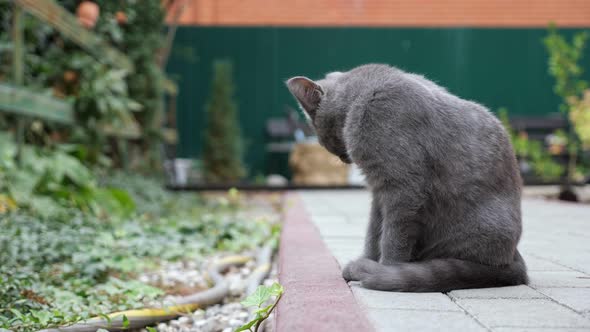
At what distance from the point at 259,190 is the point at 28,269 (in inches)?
248

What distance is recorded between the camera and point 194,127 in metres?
13.2

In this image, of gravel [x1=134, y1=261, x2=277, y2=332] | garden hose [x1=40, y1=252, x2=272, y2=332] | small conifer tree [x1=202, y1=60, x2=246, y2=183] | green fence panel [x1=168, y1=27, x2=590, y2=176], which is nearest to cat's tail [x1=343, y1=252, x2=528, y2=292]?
gravel [x1=134, y1=261, x2=277, y2=332]

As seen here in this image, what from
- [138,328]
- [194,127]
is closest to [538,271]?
[138,328]

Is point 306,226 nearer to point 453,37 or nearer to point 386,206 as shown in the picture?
point 386,206

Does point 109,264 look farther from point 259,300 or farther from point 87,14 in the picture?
point 87,14

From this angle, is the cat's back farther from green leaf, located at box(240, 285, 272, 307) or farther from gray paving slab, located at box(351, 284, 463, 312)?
green leaf, located at box(240, 285, 272, 307)

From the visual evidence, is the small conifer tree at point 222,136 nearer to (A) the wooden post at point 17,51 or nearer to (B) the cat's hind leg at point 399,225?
(A) the wooden post at point 17,51

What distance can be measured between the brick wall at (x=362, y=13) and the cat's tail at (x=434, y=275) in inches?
454

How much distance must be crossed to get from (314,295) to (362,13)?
1206 centimetres

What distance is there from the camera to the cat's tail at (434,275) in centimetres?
199

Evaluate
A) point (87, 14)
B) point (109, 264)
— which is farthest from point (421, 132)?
point (87, 14)

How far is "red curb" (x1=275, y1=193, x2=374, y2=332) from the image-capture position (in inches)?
62.1

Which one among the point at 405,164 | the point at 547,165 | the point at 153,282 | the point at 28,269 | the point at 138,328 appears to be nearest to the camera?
the point at 405,164

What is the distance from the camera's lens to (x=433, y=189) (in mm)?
2098
